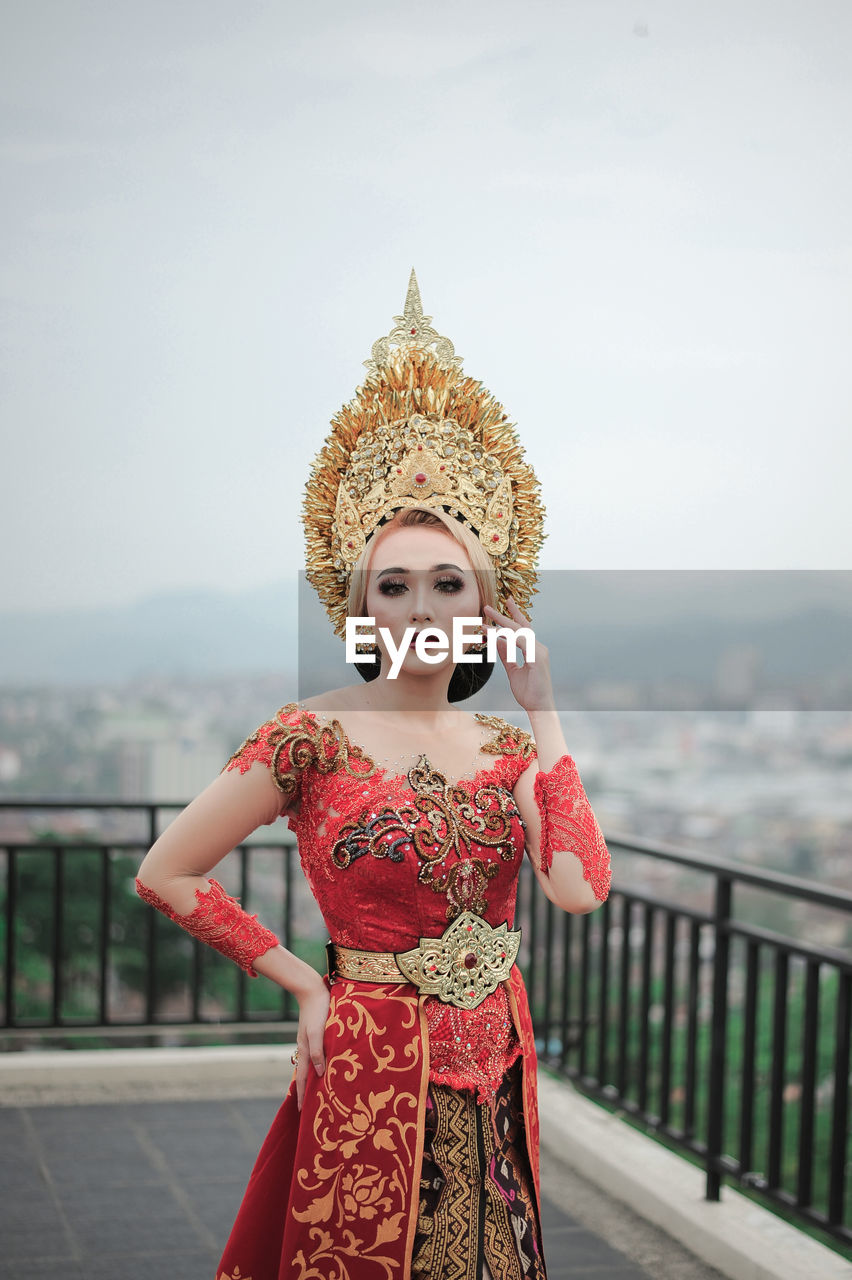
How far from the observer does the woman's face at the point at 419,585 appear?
170 cm

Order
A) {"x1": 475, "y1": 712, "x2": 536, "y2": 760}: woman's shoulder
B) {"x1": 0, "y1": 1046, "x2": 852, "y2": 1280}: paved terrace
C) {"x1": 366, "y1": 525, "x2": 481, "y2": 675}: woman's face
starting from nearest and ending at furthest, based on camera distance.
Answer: {"x1": 366, "y1": 525, "x2": 481, "y2": 675}: woman's face < {"x1": 475, "y1": 712, "x2": 536, "y2": 760}: woman's shoulder < {"x1": 0, "y1": 1046, "x2": 852, "y2": 1280}: paved terrace

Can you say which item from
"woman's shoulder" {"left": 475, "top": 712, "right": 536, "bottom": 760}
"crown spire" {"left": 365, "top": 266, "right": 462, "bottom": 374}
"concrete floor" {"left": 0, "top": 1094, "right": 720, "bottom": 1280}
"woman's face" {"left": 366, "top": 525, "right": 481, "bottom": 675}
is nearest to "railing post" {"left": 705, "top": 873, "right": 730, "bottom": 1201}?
"concrete floor" {"left": 0, "top": 1094, "right": 720, "bottom": 1280}

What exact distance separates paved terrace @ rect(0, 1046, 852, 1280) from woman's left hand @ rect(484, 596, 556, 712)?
160 centimetres

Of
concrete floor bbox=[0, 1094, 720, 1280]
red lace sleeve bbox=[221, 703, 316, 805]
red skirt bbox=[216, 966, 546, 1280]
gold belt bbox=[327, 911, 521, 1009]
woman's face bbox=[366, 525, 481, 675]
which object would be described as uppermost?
woman's face bbox=[366, 525, 481, 675]

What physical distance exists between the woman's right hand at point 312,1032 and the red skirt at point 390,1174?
0.01 metres

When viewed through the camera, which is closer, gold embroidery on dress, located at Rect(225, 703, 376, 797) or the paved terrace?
gold embroidery on dress, located at Rect(225, 703, 376, 797)

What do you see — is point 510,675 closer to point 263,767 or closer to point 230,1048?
point 263,767

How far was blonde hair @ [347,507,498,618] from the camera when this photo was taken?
1732mm

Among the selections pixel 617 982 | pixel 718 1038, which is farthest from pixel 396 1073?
pixel 617 982

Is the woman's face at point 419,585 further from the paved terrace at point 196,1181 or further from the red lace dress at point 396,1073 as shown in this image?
the paved terrace at point 196,1181

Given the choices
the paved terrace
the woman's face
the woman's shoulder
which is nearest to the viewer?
the woman's face

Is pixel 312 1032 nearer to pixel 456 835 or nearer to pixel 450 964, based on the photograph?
pixel 450 964

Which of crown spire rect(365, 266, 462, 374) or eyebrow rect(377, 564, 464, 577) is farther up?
crown spire rect(365, 266, 462, 374)

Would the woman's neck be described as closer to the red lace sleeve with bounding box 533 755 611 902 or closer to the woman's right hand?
the red lace sleeve with bounding box 533 755 611 902
